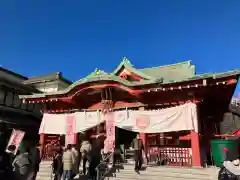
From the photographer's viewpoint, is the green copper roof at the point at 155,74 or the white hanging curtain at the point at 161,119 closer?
the white hanging curtain at the point at 161,119

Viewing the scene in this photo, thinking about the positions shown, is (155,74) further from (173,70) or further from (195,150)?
(195,150)

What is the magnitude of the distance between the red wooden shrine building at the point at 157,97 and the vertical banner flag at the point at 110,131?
568mm

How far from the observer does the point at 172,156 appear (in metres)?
11.4

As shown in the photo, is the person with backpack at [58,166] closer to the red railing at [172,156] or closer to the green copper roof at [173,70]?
the red railing at [172,156]

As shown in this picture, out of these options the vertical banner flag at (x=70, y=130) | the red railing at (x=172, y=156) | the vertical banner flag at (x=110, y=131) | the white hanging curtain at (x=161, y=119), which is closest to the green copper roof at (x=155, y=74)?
the white hanging curtain at (x=161, y=119)

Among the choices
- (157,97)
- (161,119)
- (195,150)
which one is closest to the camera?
(195,150)

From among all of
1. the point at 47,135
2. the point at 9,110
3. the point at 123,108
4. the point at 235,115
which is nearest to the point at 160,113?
the point at 123,108

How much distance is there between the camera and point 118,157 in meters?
12.7

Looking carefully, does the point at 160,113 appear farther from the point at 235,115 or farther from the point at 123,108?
the point at 235,115

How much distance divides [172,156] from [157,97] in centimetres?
321

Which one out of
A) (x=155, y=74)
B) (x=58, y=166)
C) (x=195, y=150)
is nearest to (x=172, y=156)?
(x=195, y=150)

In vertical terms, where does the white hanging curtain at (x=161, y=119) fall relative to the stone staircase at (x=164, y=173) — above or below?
above

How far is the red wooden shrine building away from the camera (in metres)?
11.1

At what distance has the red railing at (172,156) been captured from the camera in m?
11.1
